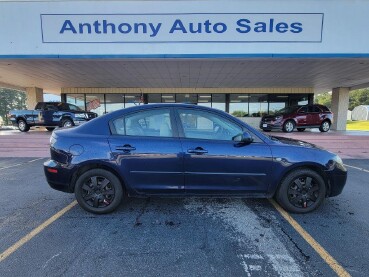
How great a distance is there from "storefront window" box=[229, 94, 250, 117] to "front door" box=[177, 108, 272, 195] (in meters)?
16.2

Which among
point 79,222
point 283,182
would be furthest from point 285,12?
point 79,222

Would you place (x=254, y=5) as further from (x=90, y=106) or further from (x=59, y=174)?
(x=90, y=106)

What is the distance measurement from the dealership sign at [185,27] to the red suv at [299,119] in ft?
15.4

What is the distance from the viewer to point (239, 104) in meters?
19.1

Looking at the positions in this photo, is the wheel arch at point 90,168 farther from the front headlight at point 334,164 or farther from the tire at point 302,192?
the front headlight at point 334,164

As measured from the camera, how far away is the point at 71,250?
2.59 metres

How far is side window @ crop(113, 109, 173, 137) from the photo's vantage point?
3350mm

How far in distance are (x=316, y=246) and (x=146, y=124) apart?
265 centimetres

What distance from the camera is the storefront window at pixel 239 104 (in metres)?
18.9

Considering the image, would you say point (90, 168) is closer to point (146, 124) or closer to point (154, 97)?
point (146, 124)

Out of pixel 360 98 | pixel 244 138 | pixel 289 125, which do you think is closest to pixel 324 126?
pixel 289 125

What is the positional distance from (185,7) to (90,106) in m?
13.4

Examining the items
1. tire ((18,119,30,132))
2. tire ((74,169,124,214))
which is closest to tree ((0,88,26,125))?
tire ((18,119,30,132))

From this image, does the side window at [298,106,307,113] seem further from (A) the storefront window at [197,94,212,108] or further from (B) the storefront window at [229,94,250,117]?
(A) the storefront window at [197,94,212,108]
